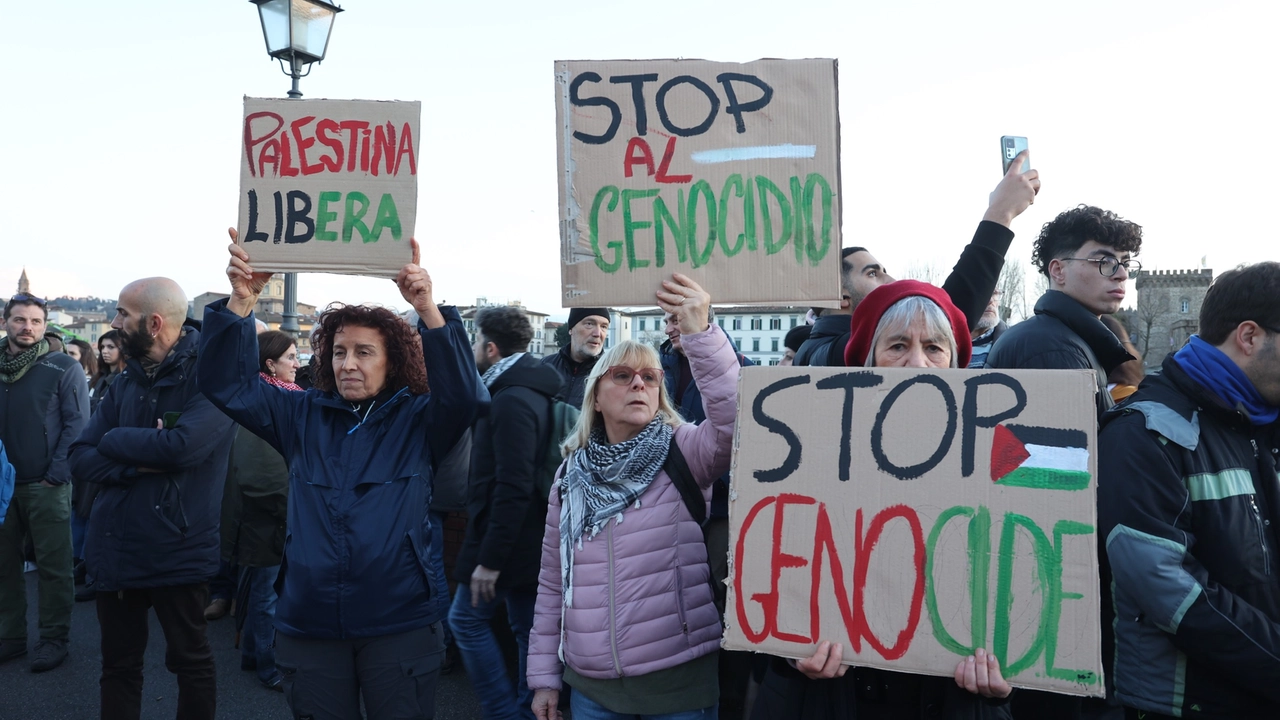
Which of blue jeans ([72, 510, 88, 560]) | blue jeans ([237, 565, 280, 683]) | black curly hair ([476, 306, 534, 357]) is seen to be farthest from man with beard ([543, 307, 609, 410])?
blue jeans ([72, 510, 88, 560])

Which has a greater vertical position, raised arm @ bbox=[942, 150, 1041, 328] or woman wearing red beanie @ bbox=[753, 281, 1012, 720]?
raised arm @ bbox=[942, 150, 1041, 328]

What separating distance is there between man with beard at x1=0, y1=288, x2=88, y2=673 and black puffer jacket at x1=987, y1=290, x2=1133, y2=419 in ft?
19.4

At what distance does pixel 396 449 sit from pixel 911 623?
193cm

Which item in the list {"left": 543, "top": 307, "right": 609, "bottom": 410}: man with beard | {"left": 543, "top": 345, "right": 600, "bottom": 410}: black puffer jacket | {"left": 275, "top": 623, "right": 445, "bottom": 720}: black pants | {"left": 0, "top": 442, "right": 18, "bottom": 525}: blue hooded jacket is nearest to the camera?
{"left": 275, "top": 623, "right": 445, "bottom": 720}: black pants

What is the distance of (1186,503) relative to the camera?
90.4 inches

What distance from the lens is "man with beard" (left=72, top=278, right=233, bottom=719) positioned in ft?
13.2

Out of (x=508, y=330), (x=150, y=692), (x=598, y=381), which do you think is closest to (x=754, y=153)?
(x=598, y=381)

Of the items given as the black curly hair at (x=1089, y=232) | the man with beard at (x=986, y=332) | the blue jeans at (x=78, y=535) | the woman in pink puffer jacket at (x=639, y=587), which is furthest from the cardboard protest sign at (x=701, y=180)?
the blue jeans at (x=78, y=535)

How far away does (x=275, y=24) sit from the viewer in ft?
21.0

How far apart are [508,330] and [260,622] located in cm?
270

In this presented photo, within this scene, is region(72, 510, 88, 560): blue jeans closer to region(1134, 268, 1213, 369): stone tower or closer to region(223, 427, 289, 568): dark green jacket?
region(223, 427, 289, 568): dark green jacket

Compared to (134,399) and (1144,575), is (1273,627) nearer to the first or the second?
(1144,575)

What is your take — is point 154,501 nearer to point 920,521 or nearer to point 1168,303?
point 920,521

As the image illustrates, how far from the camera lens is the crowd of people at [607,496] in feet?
7.50
